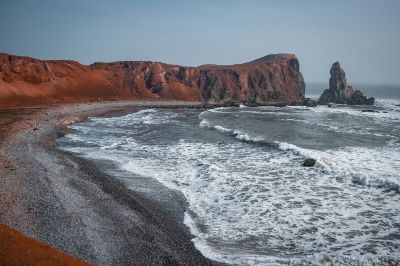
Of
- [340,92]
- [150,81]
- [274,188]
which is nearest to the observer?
[274,188]

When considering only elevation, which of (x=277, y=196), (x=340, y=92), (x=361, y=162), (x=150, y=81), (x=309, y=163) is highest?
(x=150, y=81)

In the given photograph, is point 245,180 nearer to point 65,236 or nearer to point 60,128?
point 65,236

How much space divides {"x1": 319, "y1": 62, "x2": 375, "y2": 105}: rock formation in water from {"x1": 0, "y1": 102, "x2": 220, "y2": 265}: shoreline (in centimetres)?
7194

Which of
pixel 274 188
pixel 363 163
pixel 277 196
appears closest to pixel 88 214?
pixel 277 196

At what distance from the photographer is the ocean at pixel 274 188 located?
9930mm

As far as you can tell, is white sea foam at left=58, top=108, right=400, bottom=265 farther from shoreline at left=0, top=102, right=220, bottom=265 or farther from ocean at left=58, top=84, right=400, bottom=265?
shoreline at left=0, top=102, right=220, bottom=265

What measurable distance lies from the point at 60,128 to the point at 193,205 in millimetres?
23059

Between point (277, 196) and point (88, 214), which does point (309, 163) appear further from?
point (88, 214)

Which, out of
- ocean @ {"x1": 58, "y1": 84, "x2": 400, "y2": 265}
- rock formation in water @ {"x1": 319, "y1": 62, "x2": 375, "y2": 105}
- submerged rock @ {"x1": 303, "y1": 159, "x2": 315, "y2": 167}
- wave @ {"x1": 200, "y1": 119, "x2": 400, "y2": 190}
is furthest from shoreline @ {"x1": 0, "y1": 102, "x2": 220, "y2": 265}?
rock formation in water @ {"x1": 319, "y1": 62, "x2": 375, "y2": 105}

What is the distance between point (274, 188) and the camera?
1541 cm

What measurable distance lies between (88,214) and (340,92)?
3050 inches

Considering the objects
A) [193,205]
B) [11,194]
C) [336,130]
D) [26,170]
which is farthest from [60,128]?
[336,130]

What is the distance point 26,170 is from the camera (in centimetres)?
1566

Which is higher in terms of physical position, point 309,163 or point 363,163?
point 309,163
